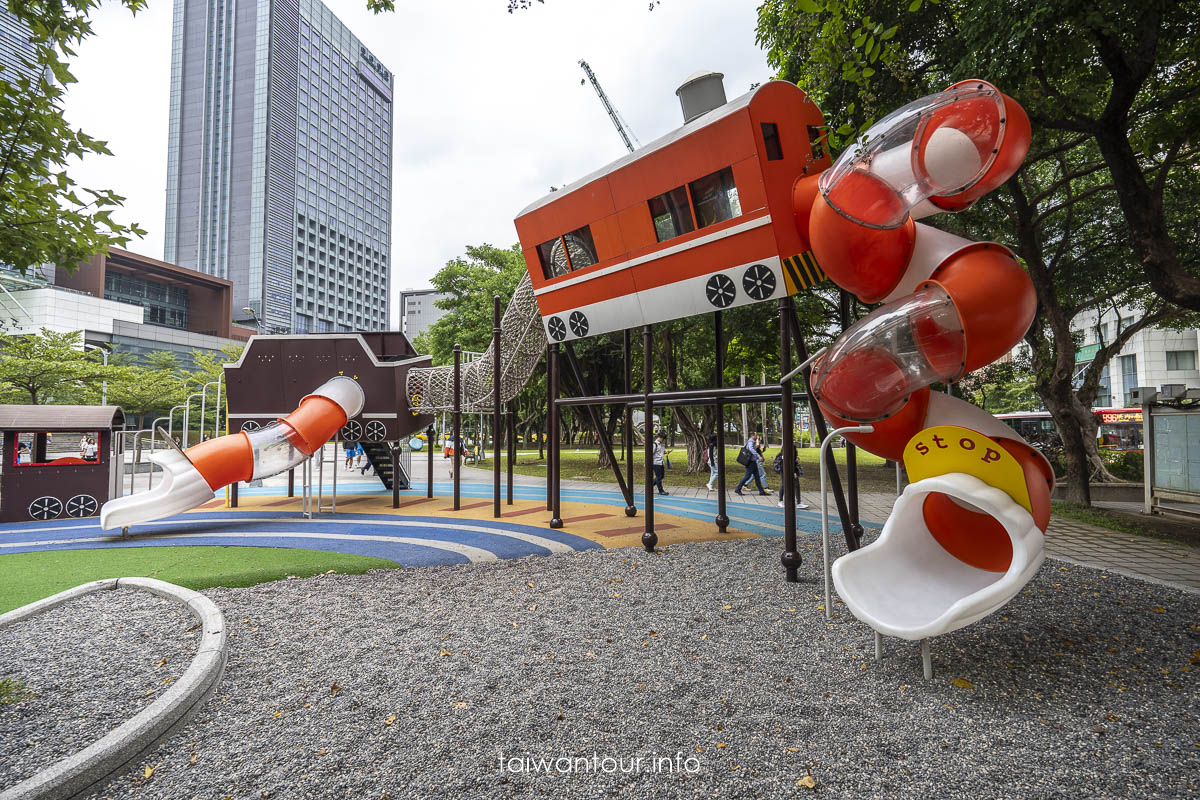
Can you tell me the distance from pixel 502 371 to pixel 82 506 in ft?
31.5

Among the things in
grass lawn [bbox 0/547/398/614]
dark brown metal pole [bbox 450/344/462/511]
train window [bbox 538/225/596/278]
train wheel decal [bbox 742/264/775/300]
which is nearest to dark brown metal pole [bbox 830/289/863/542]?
train wheel decal [bbox 742/264/775/300]

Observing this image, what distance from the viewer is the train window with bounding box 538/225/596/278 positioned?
27.9 feet

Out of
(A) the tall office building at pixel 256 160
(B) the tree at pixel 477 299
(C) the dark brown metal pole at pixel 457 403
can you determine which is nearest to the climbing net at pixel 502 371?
(C) the dark brown metal pole at pixel 457 403

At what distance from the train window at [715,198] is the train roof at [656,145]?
0.61 m

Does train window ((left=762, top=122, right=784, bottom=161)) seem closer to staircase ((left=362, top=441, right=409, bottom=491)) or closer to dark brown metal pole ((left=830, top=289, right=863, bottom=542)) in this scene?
dark brown metal pole ((left=830, top=289, right=863, bottom=542))

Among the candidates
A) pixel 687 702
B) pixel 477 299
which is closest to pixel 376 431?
pixel 687 702

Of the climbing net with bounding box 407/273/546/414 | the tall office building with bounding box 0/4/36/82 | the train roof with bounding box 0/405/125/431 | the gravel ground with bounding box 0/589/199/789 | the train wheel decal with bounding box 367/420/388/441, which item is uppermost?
the tall office building with bounding box 0/4/36/82

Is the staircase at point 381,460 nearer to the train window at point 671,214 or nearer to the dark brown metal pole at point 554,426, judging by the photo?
the dark brown metal pole at point 554,426

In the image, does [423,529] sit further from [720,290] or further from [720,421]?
[720,290]

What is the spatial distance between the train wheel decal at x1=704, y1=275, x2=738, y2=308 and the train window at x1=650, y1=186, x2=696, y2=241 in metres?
0.75

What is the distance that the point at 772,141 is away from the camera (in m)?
6.34

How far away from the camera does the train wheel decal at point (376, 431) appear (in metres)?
13.0

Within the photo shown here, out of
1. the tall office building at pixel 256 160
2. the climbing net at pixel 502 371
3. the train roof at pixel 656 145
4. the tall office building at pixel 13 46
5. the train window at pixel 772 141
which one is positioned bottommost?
the climbing net at pixel 502 371

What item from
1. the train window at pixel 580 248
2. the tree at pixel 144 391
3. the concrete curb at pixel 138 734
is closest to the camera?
the concrete curb at pixel 138 734
